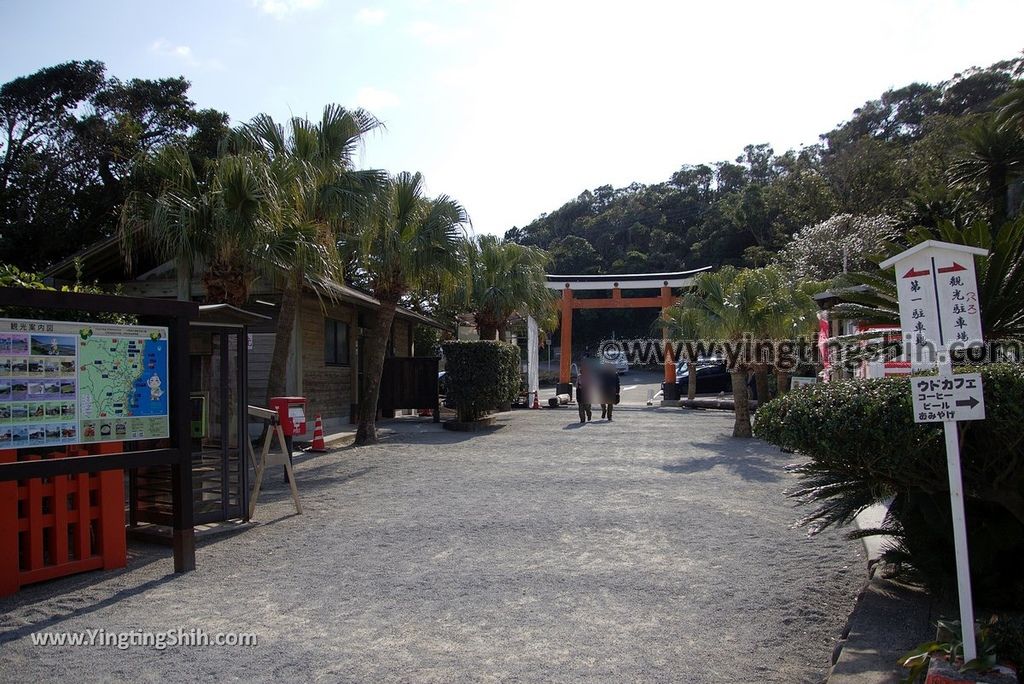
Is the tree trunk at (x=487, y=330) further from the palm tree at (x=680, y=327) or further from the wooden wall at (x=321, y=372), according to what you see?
the palm tree at (x=680, y=327)

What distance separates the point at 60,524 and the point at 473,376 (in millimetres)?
12112

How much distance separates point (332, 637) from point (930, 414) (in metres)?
3.64

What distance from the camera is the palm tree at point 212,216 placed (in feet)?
35.4

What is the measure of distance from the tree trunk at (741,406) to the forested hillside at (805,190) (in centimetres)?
501

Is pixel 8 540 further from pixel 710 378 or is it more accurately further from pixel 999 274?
pixel 710 378

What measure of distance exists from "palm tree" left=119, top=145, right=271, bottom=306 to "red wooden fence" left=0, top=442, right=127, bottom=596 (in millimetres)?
4977

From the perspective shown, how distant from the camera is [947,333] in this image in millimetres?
3930

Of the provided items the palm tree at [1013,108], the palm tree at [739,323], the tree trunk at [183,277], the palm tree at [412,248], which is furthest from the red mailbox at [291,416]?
the palm tree at [1013,108]

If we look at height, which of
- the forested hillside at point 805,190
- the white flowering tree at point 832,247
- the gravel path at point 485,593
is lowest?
the gravel path at point 485,593

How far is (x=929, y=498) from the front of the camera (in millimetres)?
4848

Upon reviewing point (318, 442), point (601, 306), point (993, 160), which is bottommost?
point (318, 442)

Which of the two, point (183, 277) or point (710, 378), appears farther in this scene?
point (710, 378)

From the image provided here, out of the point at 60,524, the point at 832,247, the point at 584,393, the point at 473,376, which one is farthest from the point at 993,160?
the point at 60,524

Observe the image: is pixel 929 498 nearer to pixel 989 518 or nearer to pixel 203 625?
pixel 989 518
